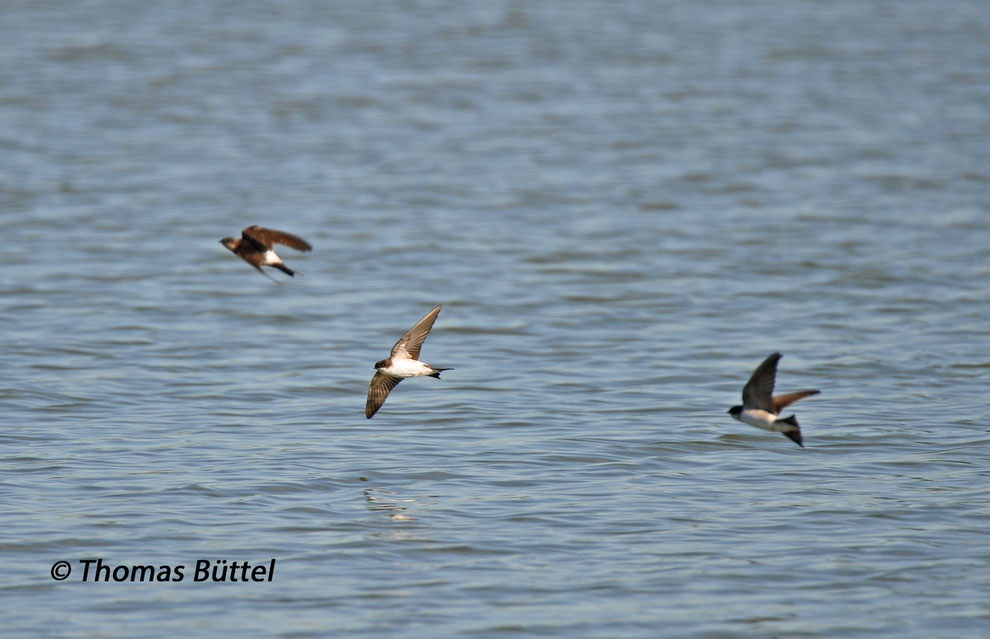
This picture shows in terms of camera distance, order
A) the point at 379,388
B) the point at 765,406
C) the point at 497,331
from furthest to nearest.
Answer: the point at 497,331 < the point at 379,388 < the point at 765,406

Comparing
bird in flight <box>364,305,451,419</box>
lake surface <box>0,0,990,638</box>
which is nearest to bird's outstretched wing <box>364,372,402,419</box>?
bird in flight <box>364,305,451,419</box>

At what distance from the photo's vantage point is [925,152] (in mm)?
20406

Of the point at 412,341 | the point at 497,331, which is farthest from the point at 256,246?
the point at 497,331

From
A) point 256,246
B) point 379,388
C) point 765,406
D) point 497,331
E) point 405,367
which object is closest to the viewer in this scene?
point 765,406

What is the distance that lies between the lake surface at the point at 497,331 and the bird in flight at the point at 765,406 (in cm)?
72

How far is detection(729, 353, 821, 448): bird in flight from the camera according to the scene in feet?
22.7

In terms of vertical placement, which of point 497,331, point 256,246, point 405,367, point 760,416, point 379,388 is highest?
point 256,246

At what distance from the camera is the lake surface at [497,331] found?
7016mm

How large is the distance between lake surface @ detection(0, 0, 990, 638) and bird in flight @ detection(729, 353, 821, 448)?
723 mm

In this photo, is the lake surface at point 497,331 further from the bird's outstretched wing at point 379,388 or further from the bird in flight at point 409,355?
the bird in flight at point 409,355

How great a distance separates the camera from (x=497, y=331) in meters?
12.6

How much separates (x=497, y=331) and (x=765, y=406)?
18.6 feet

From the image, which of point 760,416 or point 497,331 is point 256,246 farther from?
point 497,331

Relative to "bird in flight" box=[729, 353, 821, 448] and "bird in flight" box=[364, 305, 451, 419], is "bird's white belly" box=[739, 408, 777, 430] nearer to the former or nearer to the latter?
"bird in flight" box=[729, 353, 821, 448]
